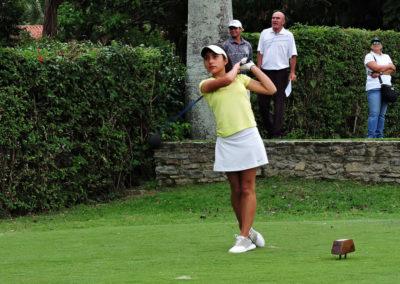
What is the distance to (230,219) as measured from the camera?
1166cm

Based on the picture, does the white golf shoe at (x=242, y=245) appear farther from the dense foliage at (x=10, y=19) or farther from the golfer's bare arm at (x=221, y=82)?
the dense foliage at (x=10, y=19)

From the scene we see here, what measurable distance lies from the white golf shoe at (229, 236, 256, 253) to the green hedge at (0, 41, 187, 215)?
18.7 feet

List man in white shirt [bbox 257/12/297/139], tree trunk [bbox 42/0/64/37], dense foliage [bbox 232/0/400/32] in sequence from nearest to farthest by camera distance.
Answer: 1. man in white shirt [bbox 257/12/297/139]
2. tree trunk [bbox 42/0/64/37]
3. dense foliage [bbox 232/0/400/32]

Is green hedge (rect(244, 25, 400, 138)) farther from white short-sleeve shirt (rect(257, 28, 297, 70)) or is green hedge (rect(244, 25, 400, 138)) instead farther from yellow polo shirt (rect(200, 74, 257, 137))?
yellow polo shirt (rect(200, 74, 257, 137))

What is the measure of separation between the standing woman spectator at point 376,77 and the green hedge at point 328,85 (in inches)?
49.0

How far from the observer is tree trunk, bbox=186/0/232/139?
15.6m

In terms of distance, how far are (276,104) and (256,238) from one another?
781 cm

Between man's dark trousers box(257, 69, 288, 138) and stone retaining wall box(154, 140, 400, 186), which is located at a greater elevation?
man's dark trousers box(257, 69, 288, 138)

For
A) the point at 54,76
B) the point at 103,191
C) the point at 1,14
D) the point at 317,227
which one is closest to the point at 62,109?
the point at 54,76

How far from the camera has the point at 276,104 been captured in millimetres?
15297

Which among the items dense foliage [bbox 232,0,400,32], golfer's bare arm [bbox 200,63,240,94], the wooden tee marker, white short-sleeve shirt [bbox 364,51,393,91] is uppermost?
dense foliage [bbox 232,0,400,32]

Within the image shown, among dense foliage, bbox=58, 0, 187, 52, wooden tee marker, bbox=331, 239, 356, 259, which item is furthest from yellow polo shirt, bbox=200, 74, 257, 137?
dense foliage, bbox=58, 0, 187, 52

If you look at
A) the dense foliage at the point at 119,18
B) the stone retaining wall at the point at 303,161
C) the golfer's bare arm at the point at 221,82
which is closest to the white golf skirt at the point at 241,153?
the golfer's bare arm at the point at 221,82

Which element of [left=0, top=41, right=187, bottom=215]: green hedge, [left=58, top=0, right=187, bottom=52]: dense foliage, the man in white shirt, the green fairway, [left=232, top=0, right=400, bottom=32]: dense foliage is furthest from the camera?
[left=58, top=0, right=187, bottom=52]: dense foliage
